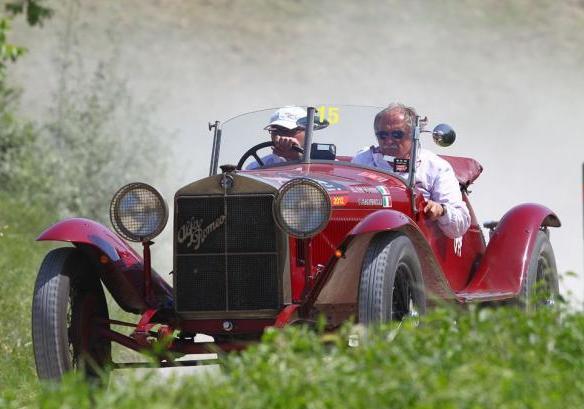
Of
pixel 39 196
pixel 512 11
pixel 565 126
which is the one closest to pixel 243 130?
pixel 39 196

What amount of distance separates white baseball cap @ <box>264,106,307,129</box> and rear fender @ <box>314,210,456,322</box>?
1508mm

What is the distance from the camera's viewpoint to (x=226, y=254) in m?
8.34

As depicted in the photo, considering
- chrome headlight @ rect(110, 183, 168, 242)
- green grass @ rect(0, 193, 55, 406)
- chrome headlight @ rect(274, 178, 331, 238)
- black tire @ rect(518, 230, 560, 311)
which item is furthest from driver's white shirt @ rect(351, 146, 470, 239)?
green grass @ rect(0, 193, 55, 406)

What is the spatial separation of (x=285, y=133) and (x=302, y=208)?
66.9 inches

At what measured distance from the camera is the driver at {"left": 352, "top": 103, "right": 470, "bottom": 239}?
9.82 metres

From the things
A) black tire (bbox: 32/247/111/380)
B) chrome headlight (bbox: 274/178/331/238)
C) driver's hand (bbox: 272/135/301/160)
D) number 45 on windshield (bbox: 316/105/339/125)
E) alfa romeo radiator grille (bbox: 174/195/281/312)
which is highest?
number 45 on windshield (bbox: 316/105/339/125)

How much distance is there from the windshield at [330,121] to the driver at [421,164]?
8cm

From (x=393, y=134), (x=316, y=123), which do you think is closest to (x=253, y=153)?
(x=316, y=123)

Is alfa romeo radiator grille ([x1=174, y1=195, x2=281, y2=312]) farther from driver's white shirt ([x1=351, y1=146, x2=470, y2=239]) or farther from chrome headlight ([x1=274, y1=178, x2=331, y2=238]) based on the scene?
driver's white shirt ([x1=351, y1=146, x2=470, y2=239])

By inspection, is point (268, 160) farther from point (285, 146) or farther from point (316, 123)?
point (316, 123)

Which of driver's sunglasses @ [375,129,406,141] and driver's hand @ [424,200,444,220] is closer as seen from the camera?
driver's hand @ [424,200,444,220]

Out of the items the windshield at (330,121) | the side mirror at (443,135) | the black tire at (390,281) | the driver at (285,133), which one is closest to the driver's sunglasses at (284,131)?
the driver at (285,133)

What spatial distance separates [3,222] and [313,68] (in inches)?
808

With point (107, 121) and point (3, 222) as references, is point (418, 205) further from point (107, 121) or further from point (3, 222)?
point (107, 121)
